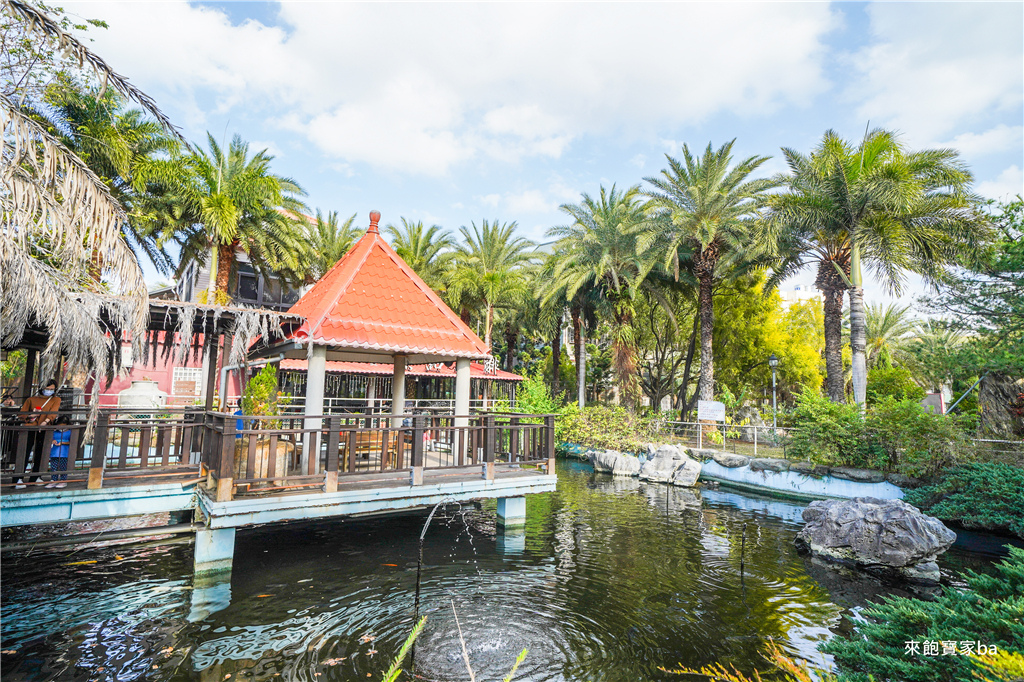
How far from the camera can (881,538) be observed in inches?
370

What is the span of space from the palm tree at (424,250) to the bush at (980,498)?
23.1 metres

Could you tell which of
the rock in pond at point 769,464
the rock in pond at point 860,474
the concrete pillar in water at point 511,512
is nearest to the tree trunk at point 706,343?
the rock in pond at point 769,464

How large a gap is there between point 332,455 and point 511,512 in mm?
3854

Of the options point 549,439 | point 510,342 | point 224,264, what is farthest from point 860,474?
point 510,342

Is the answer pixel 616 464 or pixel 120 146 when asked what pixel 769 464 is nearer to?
pixel 616 464

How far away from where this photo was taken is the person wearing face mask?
718cm

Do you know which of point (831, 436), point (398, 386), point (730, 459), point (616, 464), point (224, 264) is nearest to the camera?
point (398, 386)

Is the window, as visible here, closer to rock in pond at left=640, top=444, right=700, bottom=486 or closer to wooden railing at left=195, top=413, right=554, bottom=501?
wooden railing at left=195, top=413, right=554, bottom=501

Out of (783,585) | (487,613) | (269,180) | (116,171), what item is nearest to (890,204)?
(783,585)

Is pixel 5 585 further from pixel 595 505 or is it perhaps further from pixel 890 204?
pixel 890 204

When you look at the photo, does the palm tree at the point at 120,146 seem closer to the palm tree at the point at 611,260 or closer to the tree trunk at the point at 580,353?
the palm tree at the point at 611,260

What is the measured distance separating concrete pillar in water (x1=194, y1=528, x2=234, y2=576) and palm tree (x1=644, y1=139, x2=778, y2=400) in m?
A: 19.1

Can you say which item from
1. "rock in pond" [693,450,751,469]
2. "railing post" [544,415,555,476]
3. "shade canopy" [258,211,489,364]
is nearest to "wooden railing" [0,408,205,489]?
"shade canopy" [258,211,489,364]

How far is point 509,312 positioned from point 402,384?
24903 mm
